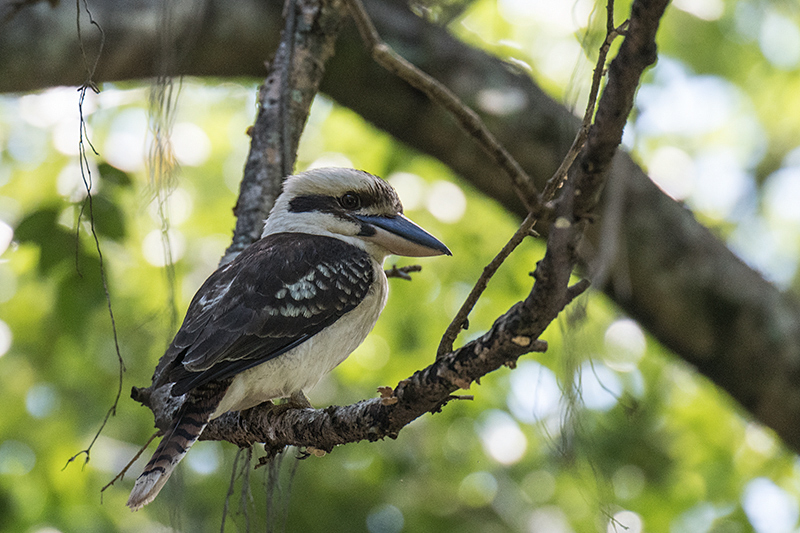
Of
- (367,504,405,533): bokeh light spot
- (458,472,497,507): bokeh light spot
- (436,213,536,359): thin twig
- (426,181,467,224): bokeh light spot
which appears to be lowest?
(458,472,497,507): bokeh light spot

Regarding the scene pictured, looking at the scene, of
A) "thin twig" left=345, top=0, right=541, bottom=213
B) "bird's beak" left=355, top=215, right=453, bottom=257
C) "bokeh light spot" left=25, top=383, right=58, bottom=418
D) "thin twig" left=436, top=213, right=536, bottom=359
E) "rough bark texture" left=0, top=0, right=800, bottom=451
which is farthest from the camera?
"bokeh light spot" left=25, top=383, right=58, bottom=418

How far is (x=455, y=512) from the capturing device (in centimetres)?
519

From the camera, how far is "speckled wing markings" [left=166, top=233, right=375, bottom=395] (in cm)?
253

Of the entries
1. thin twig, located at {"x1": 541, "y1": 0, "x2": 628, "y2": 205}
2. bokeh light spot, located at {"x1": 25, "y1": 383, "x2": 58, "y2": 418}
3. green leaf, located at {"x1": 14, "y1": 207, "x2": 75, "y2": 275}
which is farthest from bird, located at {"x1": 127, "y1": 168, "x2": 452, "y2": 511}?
bokeh light spot, located at {"x1": 25, "y1": 383, "x2": 58, "y2": 418}

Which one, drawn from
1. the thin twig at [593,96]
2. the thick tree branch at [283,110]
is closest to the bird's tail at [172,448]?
the thick tree branch at [283,110]

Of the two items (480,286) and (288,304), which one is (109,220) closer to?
(288,304)

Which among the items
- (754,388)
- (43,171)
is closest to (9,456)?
(43,171)

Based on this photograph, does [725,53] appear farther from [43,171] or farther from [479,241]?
[43,171]

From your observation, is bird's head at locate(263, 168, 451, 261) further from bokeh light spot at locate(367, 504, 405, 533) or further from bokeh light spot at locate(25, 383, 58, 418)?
bokeh light spot at locate(25, 383, 58, 418)

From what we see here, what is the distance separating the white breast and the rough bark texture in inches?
67.8

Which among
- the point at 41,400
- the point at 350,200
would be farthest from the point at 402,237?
the point at 41,400

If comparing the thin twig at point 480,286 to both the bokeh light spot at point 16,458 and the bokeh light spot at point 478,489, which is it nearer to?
the bokeh light spot at point 478,489

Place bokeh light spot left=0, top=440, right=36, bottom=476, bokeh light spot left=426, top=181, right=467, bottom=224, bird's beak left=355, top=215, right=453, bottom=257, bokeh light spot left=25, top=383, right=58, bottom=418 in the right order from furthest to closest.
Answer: bokeh light spot left=426, top=181, right=467, bottom=224 < bokeh light spot left=25, top=383, right=58, bottom=418 < bokeh light spot left=0, top=440, right=36, bottom=476 < bird's beak left=355, top=215, right=453, bottom=257

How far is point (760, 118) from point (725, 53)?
100 cm
